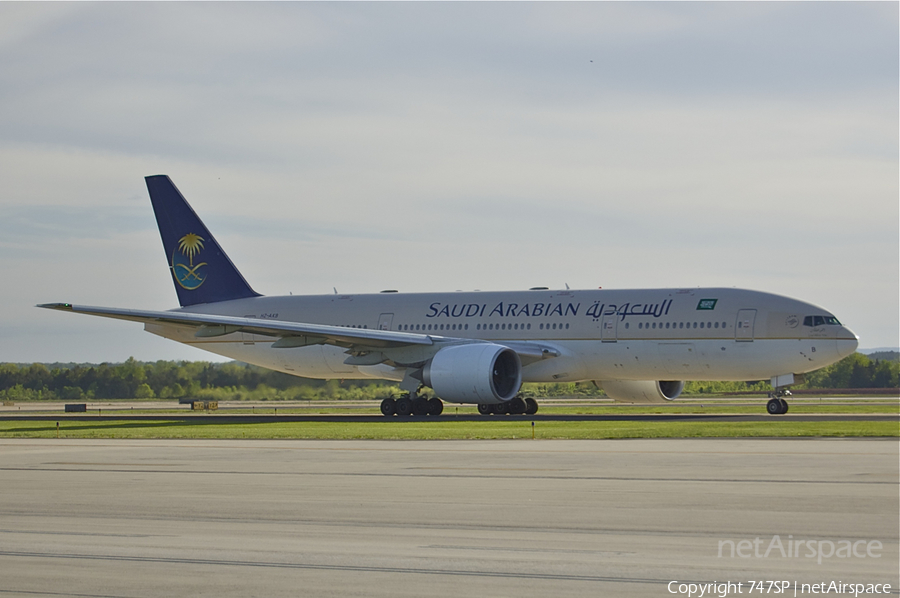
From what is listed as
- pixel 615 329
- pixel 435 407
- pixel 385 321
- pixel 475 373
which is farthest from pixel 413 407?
pixel 615 329

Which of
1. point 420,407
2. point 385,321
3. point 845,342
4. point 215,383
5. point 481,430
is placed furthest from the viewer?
point 215,383

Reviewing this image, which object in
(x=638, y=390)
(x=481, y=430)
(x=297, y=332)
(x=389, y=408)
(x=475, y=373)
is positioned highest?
(x=297, y=332)

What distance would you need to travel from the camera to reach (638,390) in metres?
42.5

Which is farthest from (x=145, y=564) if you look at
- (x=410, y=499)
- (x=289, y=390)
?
(x=289, y=390)

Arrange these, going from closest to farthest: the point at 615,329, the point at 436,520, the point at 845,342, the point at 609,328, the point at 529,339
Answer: the point at 436,520 < the point at 845,342 < the point at 615,329 < the point at 609,328 < the point at 529,339

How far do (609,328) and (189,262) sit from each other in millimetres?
20437

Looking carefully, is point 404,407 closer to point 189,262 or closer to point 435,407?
point 435,407

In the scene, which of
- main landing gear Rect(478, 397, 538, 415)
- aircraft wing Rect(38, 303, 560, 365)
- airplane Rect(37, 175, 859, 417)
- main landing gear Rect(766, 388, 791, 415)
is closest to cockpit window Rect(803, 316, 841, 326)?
airplane Rect(37, 175, 859, 417)

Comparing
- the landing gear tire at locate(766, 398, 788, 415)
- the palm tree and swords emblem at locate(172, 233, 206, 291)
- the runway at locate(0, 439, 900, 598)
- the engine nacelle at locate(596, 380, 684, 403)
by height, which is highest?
the palm tree and swords emblem at locate(172, 233, 206, 291)

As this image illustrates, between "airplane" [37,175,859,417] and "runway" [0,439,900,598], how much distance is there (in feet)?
52.0

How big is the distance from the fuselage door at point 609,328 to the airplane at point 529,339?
0.04 metres

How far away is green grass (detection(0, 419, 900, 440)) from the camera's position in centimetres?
2648

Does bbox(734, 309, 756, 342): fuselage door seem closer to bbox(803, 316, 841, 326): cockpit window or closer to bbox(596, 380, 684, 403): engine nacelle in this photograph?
bbox(803, 316, 841, 326): cockpit window

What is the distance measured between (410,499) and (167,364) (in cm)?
5903
